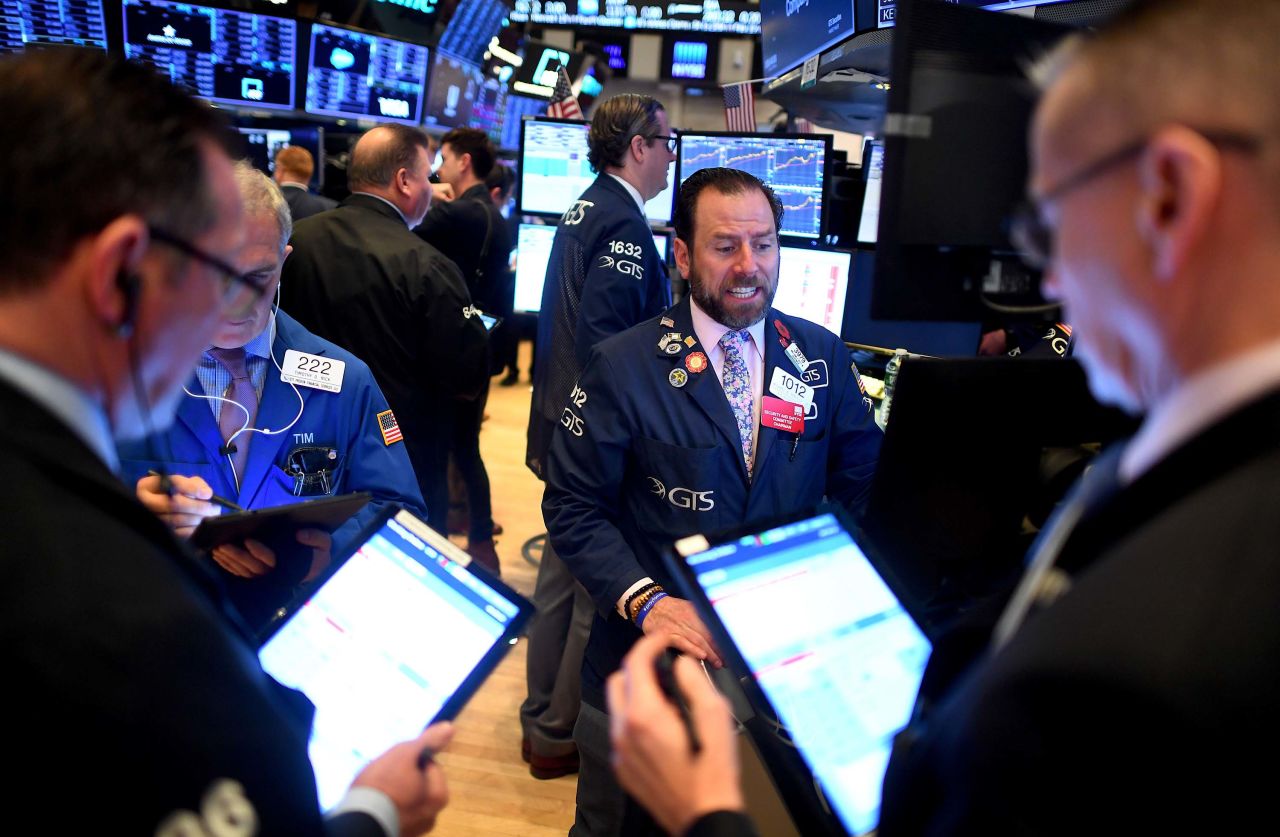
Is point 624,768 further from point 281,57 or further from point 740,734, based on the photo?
point 281,57

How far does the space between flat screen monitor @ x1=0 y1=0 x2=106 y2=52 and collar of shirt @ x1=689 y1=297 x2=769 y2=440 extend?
3863mm

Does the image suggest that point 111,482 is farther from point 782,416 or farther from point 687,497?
point 782,416

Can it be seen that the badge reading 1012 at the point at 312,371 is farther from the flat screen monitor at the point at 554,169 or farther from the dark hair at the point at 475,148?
the dark hair at the point at 475,148

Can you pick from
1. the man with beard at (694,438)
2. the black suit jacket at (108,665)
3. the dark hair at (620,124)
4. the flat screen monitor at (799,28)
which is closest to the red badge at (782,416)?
the man with beard at (694,438)

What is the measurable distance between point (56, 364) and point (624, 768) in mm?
648

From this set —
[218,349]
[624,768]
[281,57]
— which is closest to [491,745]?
[218,349]

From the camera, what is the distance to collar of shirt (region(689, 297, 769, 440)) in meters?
1.76

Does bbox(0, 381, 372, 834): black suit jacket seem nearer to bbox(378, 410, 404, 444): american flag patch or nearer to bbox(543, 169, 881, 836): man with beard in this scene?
bbox(543, 169, 881, 836): man with beard

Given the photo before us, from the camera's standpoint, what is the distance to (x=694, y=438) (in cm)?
167

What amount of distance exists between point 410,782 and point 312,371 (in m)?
1.03

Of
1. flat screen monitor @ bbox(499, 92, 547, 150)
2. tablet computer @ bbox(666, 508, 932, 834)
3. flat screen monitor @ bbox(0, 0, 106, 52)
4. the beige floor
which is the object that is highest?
flat screen monitor @ bbox(499, 92, 547, 150)

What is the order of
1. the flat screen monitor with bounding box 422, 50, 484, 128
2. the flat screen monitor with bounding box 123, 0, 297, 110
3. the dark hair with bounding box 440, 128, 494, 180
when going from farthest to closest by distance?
1. the flat screen monitor with bounding box 422, 50, 484, 128
2. the dark hair with bounding box 440, 128, 494, 180
3. the flat screen monitor with bounding box 123, 0, 297, 110

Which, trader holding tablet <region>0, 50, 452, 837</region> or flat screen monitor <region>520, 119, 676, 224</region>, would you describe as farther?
flat screen monitor <region>520, 119, 676, 224</region>

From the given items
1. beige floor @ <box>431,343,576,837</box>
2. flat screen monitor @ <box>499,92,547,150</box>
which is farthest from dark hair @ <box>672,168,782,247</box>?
flat screen monitor @ <box>499,92,547,150</box>
